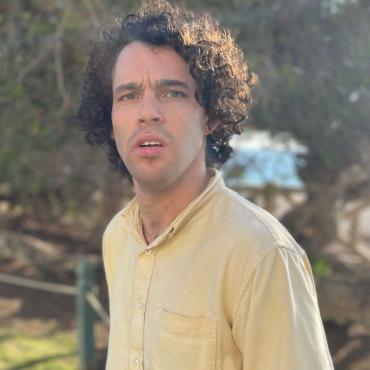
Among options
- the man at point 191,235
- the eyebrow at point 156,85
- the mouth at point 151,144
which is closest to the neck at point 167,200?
the man at point 191,235

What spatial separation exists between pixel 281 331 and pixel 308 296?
10 centimetres

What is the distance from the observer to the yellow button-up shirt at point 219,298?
4.75ft

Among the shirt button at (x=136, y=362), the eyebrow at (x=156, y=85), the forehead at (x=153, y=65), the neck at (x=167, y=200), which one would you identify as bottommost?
the shirt button at (x=136, y=362)

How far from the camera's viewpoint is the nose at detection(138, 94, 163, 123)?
1.70m

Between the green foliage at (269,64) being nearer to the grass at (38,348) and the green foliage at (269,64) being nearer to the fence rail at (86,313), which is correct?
the fence rail at (86,313)

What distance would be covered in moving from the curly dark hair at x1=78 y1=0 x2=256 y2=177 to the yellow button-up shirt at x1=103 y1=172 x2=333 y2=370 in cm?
23

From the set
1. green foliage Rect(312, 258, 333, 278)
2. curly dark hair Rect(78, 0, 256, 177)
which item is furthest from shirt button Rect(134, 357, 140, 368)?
green foliage Rect(312, 258, 333, 278)

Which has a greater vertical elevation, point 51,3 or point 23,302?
point 51,3

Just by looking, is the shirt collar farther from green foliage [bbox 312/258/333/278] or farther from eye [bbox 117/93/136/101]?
green foliage [bbox 312/258/333/278]

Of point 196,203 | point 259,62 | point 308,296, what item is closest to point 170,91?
point 196,203

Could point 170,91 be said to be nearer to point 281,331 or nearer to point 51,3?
→ point 281,331

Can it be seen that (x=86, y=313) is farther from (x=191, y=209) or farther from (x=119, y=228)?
(x=191, y=209)

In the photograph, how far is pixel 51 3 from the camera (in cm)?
532

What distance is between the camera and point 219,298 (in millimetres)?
1530
